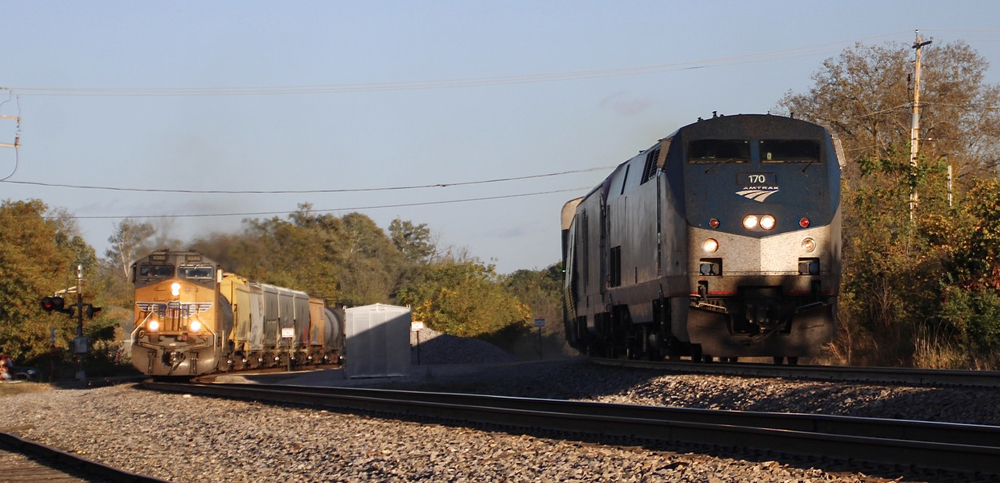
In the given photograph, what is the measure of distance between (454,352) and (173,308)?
21.9m

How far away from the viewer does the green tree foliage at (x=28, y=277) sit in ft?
170

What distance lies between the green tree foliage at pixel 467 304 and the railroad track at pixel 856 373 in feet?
158

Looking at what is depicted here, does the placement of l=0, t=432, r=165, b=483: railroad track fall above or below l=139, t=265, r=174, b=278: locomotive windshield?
below

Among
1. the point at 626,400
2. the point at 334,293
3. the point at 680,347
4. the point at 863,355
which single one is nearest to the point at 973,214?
the point at 863,355

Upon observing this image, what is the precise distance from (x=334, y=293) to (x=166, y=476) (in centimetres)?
7329

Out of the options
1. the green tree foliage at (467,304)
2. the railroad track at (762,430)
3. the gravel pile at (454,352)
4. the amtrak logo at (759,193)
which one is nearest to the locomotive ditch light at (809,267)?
the amtrak logo at (759,193)

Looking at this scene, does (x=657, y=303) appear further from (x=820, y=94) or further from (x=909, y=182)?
(x=820, y=94)

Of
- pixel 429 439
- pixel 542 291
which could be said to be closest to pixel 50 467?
pixel 429 439

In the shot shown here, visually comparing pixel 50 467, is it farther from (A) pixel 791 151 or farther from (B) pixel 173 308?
(B) pixel 173 308

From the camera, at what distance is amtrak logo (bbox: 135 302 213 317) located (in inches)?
1011

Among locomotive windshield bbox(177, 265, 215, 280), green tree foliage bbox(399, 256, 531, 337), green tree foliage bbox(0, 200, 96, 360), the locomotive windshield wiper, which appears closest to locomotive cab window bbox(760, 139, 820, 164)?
the locomotive windshield wiper

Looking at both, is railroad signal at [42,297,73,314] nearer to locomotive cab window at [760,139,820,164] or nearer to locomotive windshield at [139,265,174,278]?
locomotive windshield at [139,265,174,278]

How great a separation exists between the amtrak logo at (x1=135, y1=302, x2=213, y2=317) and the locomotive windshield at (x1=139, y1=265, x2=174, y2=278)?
0.78 meters

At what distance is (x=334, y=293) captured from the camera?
8244 centimetres
